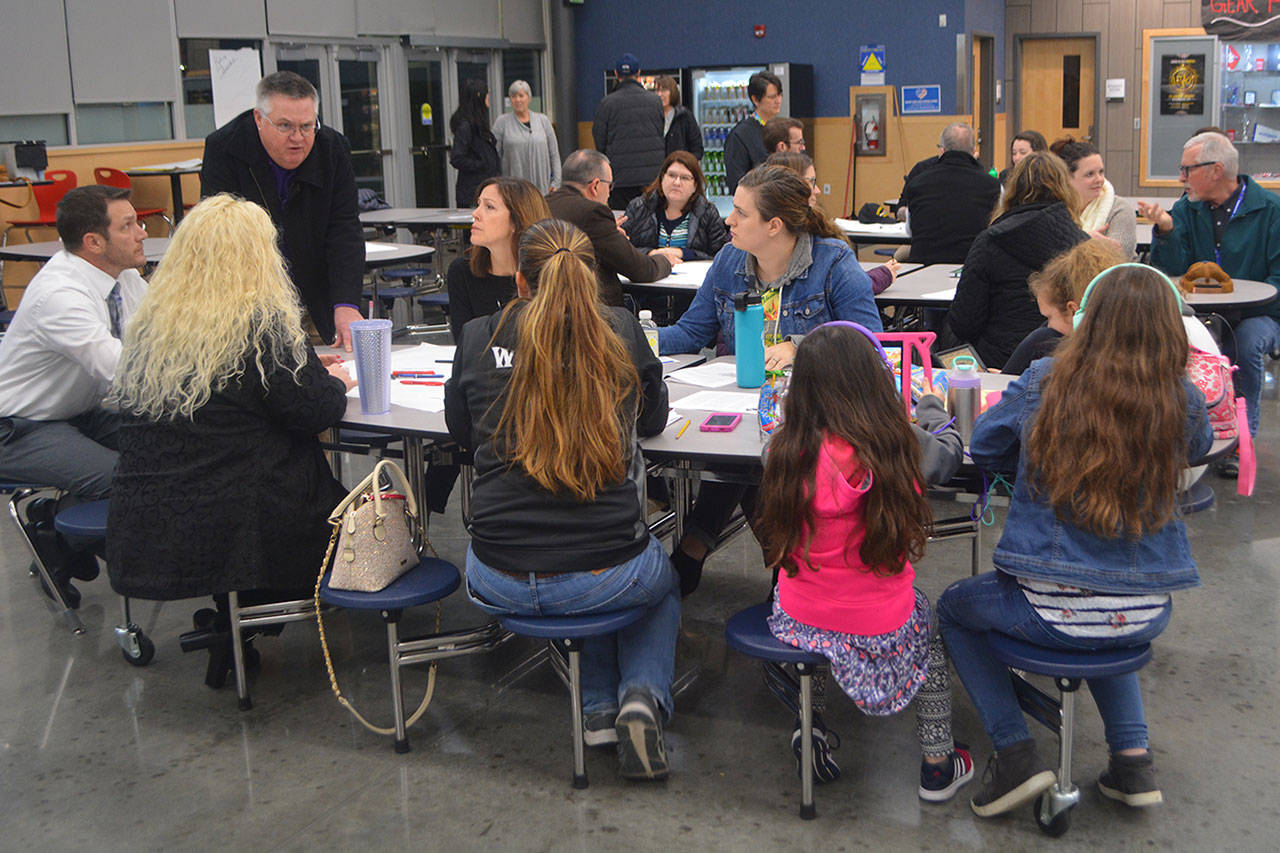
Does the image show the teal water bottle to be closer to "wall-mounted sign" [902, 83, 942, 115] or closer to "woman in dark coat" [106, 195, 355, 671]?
"woman in dark coat" [106, 195, 355, 671]

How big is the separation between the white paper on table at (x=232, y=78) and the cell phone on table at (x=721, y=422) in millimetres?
8119

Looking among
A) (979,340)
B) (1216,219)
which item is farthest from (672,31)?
(979,340)

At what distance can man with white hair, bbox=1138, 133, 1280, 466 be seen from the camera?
198 inches

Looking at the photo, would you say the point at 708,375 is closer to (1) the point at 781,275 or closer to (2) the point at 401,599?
(1) the point at 781,275

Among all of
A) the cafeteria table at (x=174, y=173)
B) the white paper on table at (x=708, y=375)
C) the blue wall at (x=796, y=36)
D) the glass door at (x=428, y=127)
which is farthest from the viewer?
the glass door at (x=428, y=127)

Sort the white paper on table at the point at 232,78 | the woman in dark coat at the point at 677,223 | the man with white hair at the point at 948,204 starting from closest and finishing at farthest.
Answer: the man with white hair at the point at 948,204
the woman in dark coat at the point at 677,223
the white paper on table at the point at 232,78

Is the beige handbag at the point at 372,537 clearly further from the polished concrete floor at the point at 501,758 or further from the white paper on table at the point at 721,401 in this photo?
the white paper on table at the point at 721,401

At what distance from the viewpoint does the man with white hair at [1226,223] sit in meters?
5.02

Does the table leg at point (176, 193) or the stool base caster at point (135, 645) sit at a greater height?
the table leg at point (176, 193)

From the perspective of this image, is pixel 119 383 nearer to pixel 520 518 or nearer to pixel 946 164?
pixel 520 518

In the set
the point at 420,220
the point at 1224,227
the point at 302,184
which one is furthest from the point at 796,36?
the point at 302,184

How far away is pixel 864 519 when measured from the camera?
2400mm

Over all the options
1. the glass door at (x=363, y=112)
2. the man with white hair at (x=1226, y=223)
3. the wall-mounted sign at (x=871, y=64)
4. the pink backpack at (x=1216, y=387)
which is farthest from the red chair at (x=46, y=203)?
the pink backpack at (x=1216, y=387)

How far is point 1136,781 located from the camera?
2.48m
